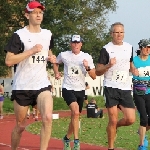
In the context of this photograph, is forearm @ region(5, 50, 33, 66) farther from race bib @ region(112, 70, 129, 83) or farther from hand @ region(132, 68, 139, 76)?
hand @ region(132, 68, 139, 76)

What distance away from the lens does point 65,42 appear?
43438mm

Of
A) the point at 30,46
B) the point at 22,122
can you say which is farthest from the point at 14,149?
the point at 30,46

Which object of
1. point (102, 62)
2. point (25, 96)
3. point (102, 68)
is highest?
point (102, 62)

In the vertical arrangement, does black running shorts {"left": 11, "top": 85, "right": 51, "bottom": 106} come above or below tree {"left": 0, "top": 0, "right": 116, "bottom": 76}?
below

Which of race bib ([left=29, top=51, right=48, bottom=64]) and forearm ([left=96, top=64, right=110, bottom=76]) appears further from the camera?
forearm ([left=96, top=64, right=110, bottom=76])

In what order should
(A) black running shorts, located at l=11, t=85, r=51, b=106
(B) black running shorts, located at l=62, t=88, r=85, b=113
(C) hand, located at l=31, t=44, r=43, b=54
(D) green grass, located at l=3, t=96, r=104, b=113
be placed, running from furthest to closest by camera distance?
(D) green grass, located at l=3, t=96, r=104, b=113
(B) black running shorts, located at l=62, t=88, r=85, b=113
(A) black running shorts, located at l=11, t=85, r=51, b=106
(C) hand, located at l=31, t=44, r=43, b=54

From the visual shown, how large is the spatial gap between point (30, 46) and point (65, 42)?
113ft

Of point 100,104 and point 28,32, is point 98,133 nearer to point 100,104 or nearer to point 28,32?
point 28,32

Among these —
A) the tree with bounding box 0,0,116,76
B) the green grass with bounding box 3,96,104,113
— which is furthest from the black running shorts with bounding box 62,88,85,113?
the tree with bounding box 0,0,116,76

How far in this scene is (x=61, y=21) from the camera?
41.9 m

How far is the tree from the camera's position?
40.9 metres

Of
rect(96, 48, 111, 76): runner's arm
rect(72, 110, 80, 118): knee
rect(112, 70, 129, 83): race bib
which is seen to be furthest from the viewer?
rect(72, 110, 80, 118): knee

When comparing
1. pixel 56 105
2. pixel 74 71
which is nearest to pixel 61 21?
pixel 56 105

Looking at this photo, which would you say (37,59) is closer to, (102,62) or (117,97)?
(102,62)
